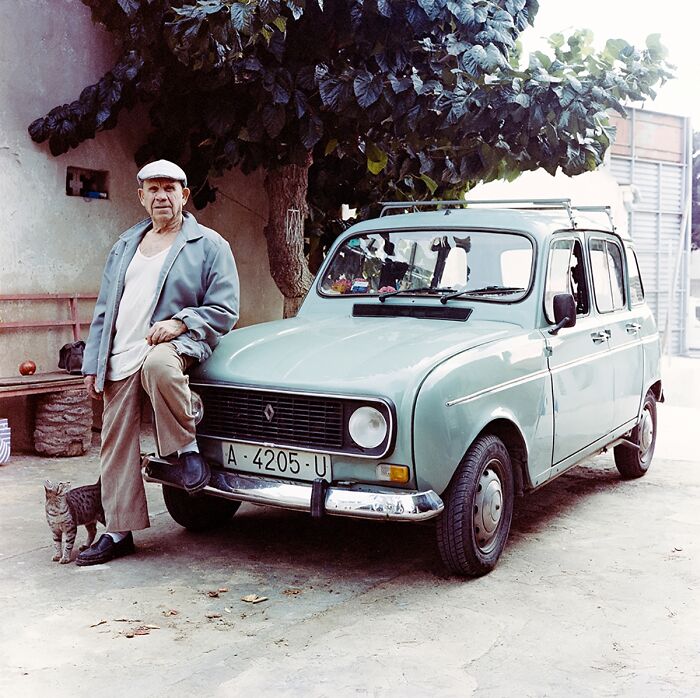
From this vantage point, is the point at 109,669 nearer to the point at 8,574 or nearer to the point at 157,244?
the point at 8,574

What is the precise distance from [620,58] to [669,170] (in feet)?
62.6

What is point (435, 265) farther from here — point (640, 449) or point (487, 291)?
point (640, 449)

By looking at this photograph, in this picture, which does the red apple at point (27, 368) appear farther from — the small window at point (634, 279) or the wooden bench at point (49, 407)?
the small window at point (634, 279)

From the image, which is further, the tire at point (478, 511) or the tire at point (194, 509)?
the tire at point (194, 509)

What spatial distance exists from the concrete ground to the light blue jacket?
1108mm

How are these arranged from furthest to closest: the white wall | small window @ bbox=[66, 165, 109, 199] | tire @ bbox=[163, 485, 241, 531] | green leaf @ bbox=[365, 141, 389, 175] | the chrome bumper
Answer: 1. green leaf @ bbox=[365, 141, 389, 175]
2. small window @ bbox=[66, 165, 109, 199]
3. the white wall
4. tire @ bbox=[163, 485, 241, 531]
5. the chrome bumper

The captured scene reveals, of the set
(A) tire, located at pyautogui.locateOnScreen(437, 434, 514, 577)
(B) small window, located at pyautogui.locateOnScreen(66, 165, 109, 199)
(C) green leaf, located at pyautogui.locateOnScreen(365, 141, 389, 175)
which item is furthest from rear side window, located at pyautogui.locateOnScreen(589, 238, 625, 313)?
(B) small window, located at pyautogui.locateOnScreen(66, 165, 109, 199)

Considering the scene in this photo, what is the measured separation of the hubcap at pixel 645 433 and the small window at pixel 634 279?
85 cm

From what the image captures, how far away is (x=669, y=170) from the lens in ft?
83.8

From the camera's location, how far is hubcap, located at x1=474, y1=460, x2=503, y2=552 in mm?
4578

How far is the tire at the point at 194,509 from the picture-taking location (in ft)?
17.4

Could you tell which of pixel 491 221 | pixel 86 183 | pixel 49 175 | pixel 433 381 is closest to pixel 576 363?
pixel 491 221

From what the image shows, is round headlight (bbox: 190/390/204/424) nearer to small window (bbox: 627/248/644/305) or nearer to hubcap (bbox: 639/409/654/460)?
small window (bbox: 627/248/644/305)

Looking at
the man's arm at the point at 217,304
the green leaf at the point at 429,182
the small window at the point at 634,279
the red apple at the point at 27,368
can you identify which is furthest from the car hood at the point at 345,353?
the green leaf at the point at 429,182
